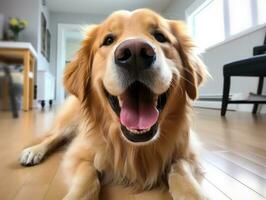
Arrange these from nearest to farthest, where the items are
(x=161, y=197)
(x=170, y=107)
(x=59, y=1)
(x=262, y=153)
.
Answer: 1. (x=161, y=197)
2. (x=170, y=107)
3. (x=262, y=153)
4. (x=59, y=1)

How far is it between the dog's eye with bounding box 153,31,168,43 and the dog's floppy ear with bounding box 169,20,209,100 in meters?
0.07

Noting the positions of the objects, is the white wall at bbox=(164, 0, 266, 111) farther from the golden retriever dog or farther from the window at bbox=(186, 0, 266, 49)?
the golden retriever dog

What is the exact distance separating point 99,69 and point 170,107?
0.32 m

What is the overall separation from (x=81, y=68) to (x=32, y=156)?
1.53ft

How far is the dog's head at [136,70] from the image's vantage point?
2.85 feet

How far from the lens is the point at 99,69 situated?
42.1 inches

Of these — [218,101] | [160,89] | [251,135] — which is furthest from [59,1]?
[160,89]

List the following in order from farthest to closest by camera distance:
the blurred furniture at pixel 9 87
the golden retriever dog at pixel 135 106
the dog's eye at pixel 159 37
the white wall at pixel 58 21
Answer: the white wall at pixel 58 21 → the blurred furniture at pixel 9 87 → the dog's eye at pixel 159 37 → the golden retriever dog at pixel 135 106

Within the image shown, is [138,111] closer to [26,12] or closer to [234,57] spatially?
[234,57]

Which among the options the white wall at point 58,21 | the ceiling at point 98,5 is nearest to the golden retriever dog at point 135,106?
the ceiling at point 98,5

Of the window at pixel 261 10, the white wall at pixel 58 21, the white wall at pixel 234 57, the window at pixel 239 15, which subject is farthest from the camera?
the white wall at pixel 58 21

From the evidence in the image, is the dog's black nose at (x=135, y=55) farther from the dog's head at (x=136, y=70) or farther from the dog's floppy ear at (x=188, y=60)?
the dog's floppy ear at (x=188, y=60)

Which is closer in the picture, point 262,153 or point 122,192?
point 122,192

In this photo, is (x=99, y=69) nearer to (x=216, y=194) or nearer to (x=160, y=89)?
(x=160, y=89)
